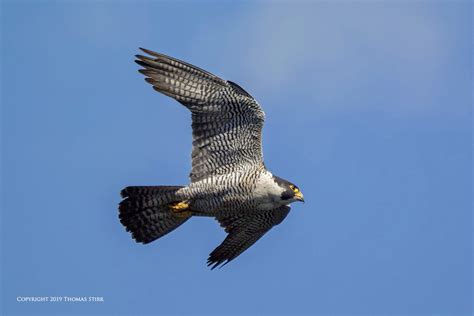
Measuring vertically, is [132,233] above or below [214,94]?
below

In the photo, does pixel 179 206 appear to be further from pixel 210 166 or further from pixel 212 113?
pixel 212 113

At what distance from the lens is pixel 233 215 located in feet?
74.7

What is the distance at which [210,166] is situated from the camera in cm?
2250

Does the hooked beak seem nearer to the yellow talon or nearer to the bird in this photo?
the bird

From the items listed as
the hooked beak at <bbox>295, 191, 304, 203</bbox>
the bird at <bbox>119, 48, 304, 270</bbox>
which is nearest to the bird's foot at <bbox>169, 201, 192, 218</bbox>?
the bird at <bbox>119, 48, 304, 270</bbox>

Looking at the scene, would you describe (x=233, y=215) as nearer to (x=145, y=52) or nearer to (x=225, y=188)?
(x=225, y=188)

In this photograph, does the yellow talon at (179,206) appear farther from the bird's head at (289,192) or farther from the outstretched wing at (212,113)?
the bird's head at (289,192)

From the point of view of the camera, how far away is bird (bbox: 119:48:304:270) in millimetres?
22125

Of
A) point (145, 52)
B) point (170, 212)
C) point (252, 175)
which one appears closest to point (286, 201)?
point (252, 175)

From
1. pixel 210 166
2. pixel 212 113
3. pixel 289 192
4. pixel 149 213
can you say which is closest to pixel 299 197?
pixel 289 192

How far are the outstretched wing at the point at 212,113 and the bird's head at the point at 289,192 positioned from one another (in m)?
0.56

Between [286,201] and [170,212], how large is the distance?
2.16 m

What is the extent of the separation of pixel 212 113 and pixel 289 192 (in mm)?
1929

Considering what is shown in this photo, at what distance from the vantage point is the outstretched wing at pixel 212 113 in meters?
22.1
